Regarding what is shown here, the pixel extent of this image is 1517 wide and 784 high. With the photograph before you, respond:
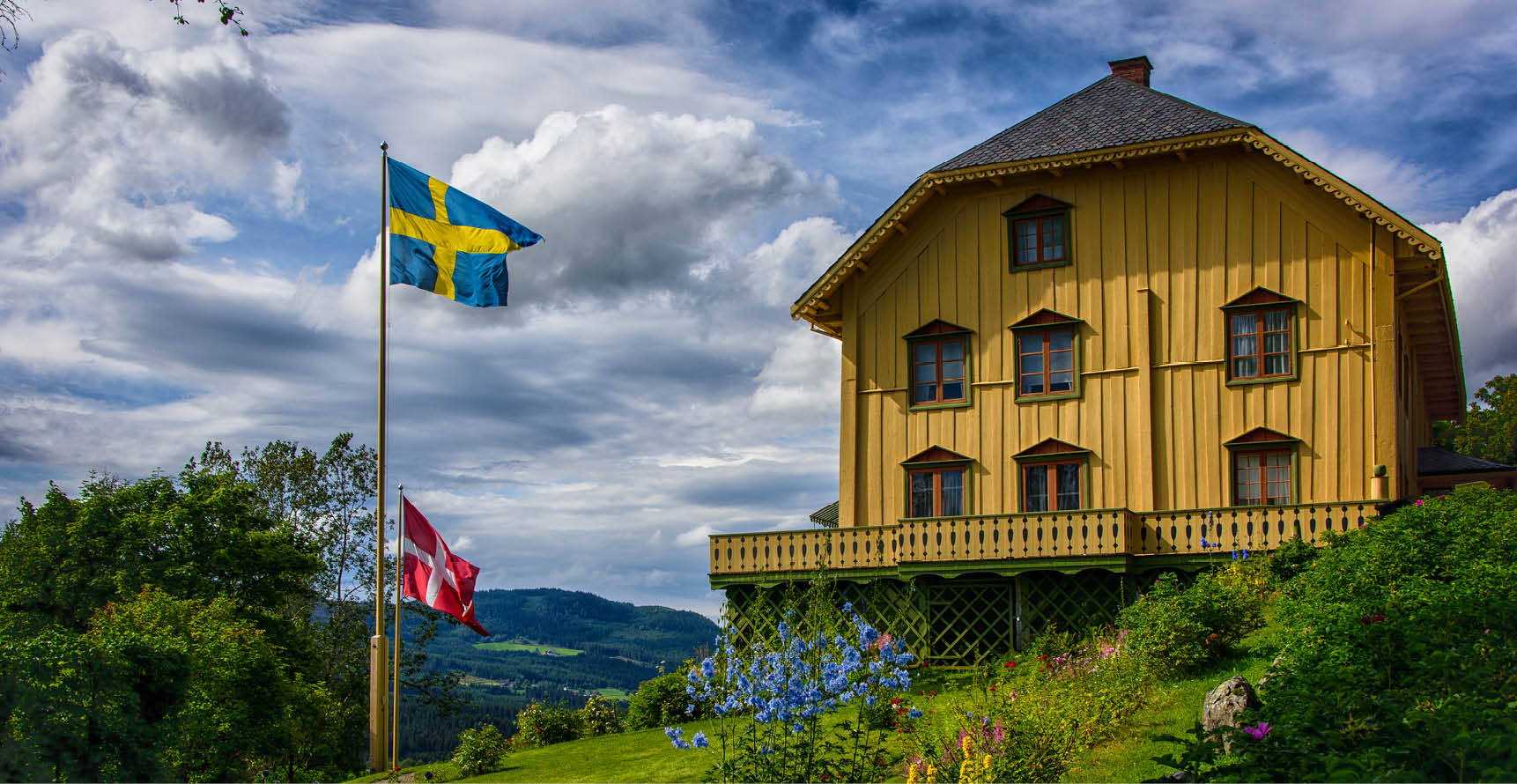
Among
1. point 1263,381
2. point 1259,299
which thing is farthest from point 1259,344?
point 1259,299

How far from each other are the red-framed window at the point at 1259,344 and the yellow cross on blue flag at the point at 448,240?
15877 mm

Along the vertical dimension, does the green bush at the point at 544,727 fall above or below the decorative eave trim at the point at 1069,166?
below

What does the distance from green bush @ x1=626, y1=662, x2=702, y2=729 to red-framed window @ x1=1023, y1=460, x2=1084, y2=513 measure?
9015 millimetres

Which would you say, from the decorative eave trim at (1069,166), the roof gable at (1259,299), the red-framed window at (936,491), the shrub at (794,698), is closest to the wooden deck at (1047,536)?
the red-framed window at (936,491)

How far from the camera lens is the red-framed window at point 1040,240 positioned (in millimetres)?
30297

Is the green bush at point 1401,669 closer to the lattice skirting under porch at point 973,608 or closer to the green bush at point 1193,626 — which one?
the green bush at point 1193,626

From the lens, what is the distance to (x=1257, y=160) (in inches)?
1123

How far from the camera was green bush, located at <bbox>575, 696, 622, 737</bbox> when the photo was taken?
2938 centimetres

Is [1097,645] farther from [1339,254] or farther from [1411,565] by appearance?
[1339,254]

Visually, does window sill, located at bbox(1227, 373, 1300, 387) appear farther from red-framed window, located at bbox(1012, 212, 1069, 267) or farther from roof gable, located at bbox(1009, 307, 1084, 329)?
red-framed window, located at bbox(1012, 212, 1069, 267)

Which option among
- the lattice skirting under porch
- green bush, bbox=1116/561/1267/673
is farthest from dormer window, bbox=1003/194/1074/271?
green bush, bbox=1116/561/1267/673

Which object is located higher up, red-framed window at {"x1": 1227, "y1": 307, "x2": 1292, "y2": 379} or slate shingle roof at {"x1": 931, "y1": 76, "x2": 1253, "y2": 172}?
slate shingle roof at {"x1": 931, "y1": 76, "x2": 1253, "y2": 172}

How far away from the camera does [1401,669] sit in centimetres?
1287

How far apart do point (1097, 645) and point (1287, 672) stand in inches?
360
